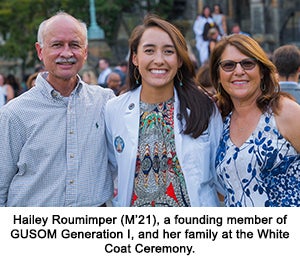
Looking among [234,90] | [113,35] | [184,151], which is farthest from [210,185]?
[113,35]

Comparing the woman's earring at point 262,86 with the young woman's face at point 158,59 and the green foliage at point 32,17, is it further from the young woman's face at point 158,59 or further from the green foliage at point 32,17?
the green foliage at point 32,17

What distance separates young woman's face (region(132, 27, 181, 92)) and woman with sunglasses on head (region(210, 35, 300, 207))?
0.32 meters

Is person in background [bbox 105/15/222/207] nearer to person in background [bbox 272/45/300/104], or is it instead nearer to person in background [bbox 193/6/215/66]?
person in background [bbox 272/45/300/104]

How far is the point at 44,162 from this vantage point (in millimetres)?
4359

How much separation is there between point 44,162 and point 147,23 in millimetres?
1180

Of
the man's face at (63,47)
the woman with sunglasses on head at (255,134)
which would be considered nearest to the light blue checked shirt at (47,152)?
the man's face at (63,47)

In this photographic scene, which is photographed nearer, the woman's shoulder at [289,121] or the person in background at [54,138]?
the woman's shoulder at [289,121]

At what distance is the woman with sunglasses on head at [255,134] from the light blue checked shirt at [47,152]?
908 millimetres

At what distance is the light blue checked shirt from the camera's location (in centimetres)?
435

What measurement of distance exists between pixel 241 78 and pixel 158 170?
82cm

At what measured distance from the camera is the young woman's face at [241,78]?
14.3ft

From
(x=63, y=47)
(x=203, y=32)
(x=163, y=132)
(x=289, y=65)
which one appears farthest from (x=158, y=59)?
(x=203, y=32)

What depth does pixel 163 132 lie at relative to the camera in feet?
14.7

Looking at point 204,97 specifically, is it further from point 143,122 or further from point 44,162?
point 44,162
